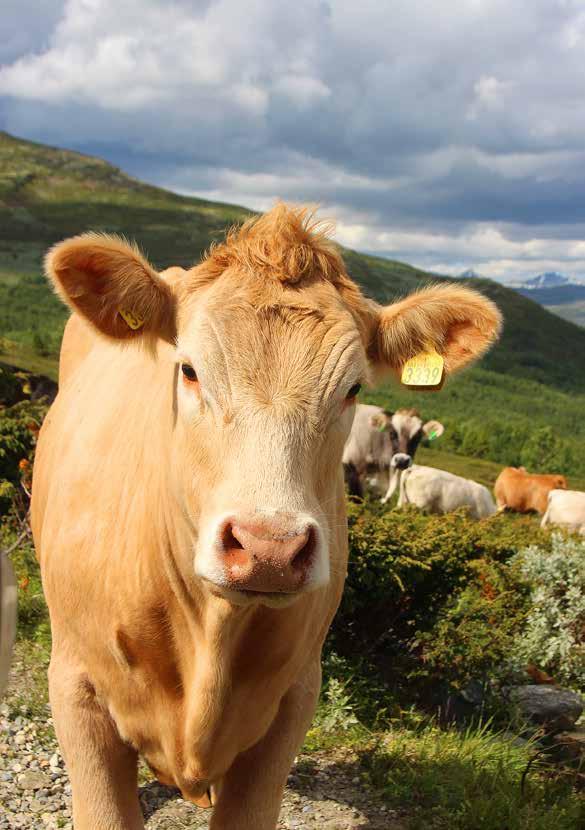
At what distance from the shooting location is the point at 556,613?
8.88 metres

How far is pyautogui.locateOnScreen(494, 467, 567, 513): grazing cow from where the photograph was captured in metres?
26.5

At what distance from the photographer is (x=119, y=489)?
382 cm

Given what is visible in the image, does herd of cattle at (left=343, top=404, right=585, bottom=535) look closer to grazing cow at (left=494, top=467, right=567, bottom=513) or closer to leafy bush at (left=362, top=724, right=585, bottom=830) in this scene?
grazing cow at (left=494, top=467, right=567, bottom=513)

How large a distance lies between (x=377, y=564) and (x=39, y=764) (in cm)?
334

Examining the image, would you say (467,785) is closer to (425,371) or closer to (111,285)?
(425,371)

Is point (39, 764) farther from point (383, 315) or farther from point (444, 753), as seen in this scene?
point (383, 315)

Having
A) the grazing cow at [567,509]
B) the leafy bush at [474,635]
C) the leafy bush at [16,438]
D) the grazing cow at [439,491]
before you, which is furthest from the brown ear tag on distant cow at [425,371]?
the grazing cow at [567,509]

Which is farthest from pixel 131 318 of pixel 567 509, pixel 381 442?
pixel 567 509

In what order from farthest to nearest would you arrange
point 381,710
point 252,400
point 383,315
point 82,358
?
Answer: 1. point 381,710
2. point 82,358
3. point 383,315
4. point 252,400

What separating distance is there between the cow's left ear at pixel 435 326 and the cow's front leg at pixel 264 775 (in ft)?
5.38

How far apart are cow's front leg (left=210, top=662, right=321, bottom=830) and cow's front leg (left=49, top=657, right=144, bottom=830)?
1.32ft

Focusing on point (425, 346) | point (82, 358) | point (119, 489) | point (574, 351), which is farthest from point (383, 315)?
point (574, 351)

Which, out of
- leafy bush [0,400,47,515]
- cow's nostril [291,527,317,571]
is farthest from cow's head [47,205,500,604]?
leafy bush [0,400,47,515]

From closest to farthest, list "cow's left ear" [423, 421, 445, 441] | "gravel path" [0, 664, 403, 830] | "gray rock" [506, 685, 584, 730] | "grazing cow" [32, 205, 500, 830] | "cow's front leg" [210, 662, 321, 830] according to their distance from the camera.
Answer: "grazing cow" [32, 205, 500, 830] < "cow's front leg" [210, 662, 321, 830] < "gravel path" [0, 664, 403, 830] < "gray rock" [506, 685, 584, 730] < "cow's left ear" [423, 421, 445, 441]
